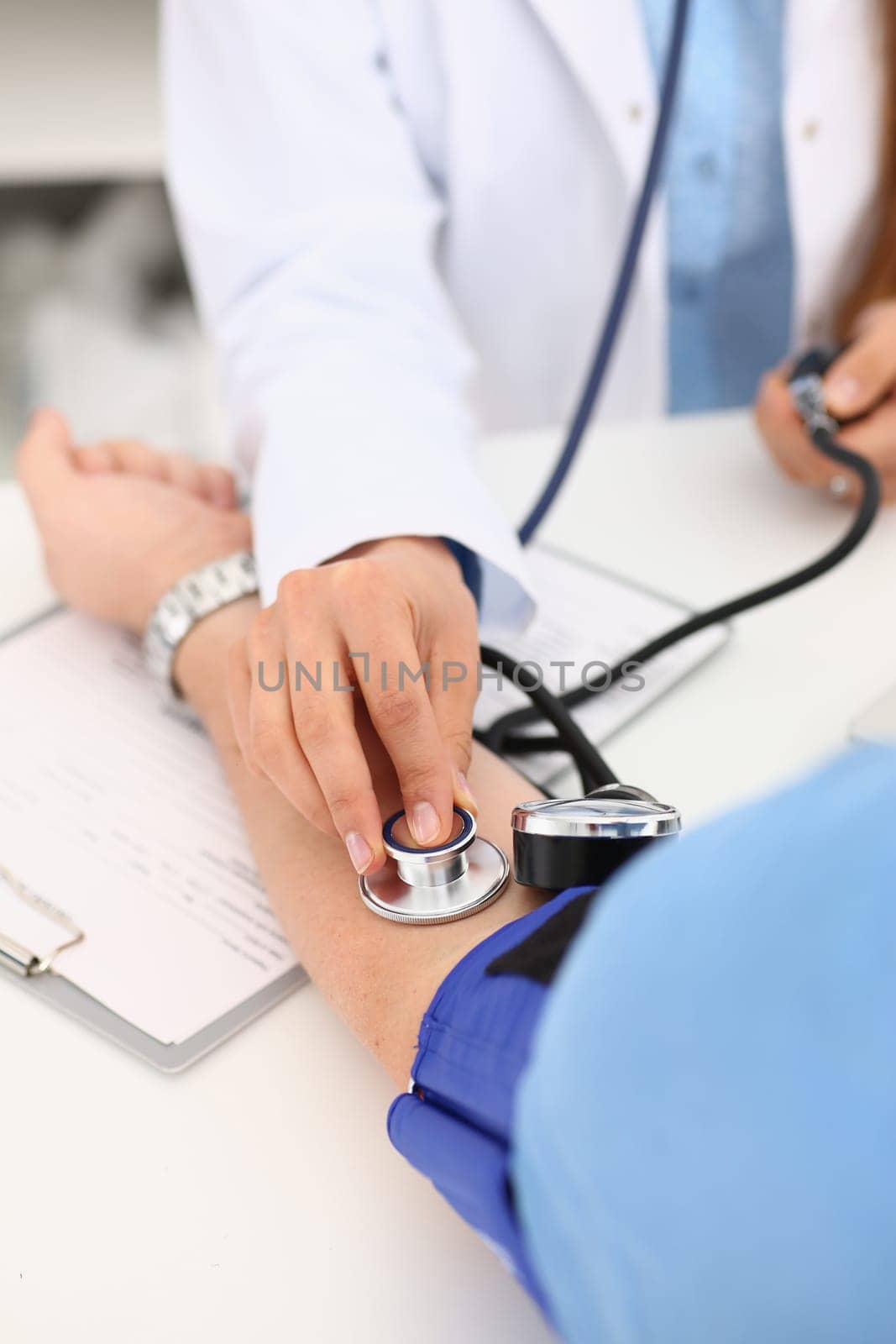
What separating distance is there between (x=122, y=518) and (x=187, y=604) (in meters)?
0.10

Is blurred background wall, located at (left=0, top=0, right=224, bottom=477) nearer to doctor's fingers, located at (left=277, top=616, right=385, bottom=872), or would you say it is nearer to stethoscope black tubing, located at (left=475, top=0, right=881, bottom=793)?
stethoscope black tubing, located at (left=475, top=0, right=881, bottom=793)

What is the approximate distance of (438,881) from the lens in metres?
0.48

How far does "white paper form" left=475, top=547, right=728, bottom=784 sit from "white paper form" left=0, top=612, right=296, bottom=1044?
0.16 meters

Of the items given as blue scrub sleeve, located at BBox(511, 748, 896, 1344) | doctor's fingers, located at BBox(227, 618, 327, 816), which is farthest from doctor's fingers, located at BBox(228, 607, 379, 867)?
blue scrub sleeve, located at BBox(511, 748, 896, 1344)

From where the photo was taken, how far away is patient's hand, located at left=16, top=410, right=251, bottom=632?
2.32 ft

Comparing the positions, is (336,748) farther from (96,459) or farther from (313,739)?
(96,459)

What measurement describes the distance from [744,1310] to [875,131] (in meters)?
1.02

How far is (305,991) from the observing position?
50 cm

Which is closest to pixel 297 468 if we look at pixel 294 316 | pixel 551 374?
pixel 294 316

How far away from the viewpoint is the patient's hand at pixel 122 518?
0.71 meters

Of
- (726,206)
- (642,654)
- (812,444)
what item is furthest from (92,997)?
(726,206)

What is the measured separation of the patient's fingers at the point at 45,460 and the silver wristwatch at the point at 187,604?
142mm

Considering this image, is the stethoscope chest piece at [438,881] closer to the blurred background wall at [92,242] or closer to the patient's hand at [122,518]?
the patient's hand at [122,518]

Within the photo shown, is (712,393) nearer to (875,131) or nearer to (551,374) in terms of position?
(551,374)
